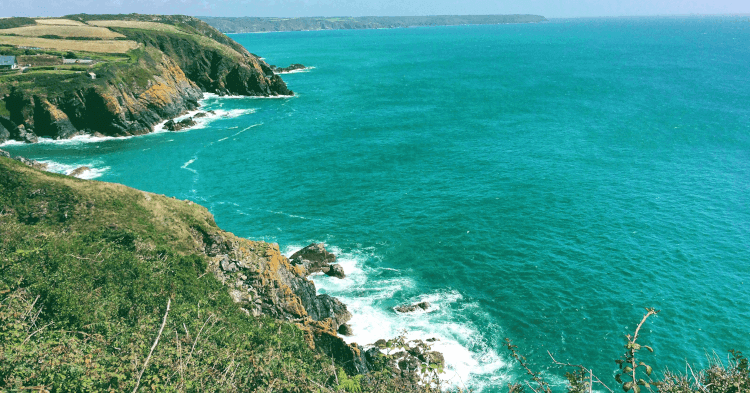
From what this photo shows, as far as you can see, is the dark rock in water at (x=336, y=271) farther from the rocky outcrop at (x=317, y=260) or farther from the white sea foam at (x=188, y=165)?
the white sea foam at (x=188, y=165)

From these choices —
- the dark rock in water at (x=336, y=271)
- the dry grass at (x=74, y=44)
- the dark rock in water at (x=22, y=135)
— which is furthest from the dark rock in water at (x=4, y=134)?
the dark rock in water at (x=336, y=271)

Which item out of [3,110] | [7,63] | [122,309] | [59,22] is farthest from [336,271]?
[59,22]

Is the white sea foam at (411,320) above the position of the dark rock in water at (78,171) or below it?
below

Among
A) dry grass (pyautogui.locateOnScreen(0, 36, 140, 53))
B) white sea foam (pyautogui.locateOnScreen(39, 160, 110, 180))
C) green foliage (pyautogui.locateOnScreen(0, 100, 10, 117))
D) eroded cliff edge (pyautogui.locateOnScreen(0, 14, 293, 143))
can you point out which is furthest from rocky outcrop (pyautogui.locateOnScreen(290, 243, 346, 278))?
dry grass (pyautogui.locateOnScreen(0, 36, 140, 53))

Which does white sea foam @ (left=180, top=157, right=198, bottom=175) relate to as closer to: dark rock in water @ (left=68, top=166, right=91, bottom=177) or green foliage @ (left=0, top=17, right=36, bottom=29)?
dark rock in water @ (left=68, top=166, right=91, bottom=177)

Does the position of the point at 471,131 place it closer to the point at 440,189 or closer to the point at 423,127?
the point at 423,127

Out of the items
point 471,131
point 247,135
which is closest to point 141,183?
point 247,135

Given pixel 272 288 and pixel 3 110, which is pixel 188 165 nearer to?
pixel 3 110
